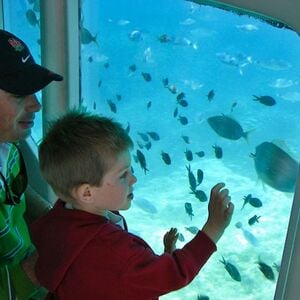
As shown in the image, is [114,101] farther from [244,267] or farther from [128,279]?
[128,279]

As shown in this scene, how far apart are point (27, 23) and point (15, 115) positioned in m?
0.94

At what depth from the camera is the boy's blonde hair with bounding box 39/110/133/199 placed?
4.64 ft

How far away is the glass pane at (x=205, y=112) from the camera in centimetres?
162

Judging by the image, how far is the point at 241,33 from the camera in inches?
64.0

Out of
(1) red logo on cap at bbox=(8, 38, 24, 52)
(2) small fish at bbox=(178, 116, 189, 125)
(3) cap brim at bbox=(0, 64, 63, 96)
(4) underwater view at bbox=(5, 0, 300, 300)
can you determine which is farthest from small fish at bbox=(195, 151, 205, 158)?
(1) red logo on cap at bbox=(8, 38, 24, 52)

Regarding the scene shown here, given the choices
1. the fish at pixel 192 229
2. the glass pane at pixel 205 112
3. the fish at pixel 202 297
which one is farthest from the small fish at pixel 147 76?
the fish at pixel 202 297

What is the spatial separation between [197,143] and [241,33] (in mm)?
416

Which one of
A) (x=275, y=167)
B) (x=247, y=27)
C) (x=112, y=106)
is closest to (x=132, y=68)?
(x=112, y=106)

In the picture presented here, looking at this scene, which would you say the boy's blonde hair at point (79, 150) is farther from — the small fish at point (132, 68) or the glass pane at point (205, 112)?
the small fish at point (132, 68)

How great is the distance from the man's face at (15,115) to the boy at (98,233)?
0.20 meters

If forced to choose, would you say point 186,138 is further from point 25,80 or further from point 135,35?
point 25,80

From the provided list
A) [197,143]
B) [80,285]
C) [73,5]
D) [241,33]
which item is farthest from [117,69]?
[80,285]

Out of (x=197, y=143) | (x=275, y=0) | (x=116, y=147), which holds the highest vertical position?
(x=275, y=0)

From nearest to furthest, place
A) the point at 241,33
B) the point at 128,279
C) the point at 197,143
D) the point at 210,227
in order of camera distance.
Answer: the point at 128,279
the point at 210,227
the point at 241,33
the point at 197,143
